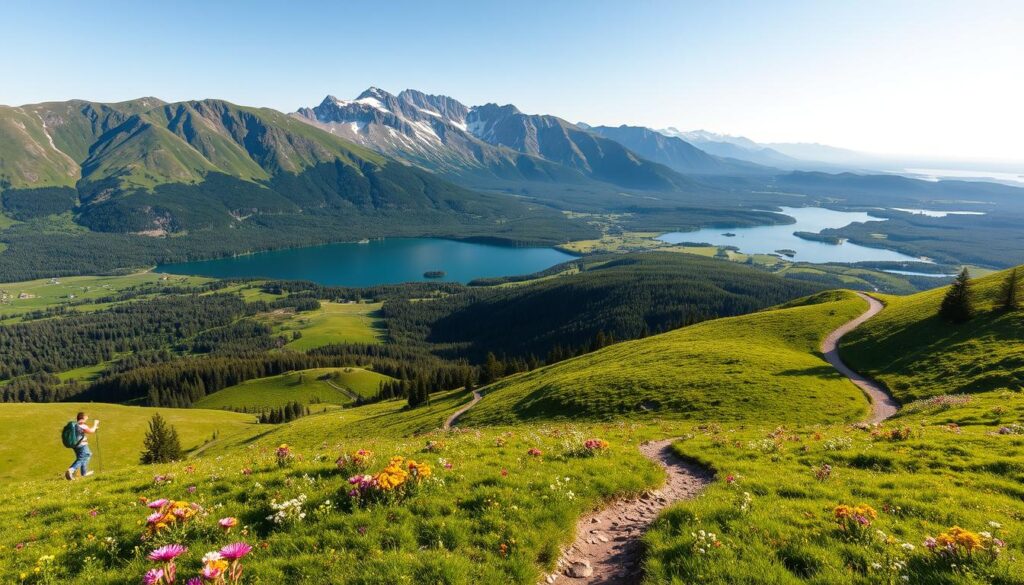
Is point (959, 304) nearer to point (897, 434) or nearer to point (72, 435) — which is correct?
point (897, 434)

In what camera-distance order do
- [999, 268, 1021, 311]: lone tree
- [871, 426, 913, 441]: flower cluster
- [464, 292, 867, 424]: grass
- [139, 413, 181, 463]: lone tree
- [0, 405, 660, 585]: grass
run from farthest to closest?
[139, 413, 181, 463]: lone tree, [999, 268, 1021, 311]: lone tree, [464, 292, 867, 424]: grass, [871, 426, 913, 441]: flower cluster, [0, 405, 660, 585]: grass

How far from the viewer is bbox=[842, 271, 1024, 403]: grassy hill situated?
1389 inches

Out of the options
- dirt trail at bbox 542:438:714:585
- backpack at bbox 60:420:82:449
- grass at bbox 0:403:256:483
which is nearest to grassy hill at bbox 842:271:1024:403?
dirt trail at bbox 542:438:714:585

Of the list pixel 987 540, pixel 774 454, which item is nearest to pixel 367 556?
pixel 987 540

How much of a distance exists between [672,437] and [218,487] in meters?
22.4

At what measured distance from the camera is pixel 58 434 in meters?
81.4

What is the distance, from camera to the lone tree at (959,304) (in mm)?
46812

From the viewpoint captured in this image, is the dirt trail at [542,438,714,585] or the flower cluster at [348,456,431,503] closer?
the dirt trail at [542,438,714,585]

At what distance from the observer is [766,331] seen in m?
62.8

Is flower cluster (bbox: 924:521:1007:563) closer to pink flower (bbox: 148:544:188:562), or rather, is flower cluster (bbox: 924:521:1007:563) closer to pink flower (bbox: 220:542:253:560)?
Result: pink flower (bbox: 220:542:253:560)

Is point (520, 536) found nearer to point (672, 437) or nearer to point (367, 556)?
point (367, 556)

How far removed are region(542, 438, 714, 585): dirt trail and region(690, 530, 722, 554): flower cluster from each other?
59.5 inches

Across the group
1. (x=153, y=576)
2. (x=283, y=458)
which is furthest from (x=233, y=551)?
(x=283, y=458)

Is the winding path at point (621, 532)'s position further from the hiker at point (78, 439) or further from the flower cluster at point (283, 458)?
the hiker at point (78, 439)
